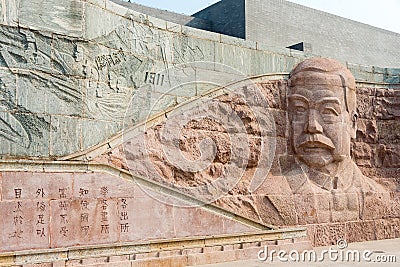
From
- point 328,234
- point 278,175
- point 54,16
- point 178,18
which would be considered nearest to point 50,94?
point 54,16

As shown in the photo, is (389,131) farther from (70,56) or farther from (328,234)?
(70,56)

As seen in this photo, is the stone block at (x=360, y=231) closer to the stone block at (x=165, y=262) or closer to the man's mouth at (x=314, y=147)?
the man's mouth at (x=314, y=147)

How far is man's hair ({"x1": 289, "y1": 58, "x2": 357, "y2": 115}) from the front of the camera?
9.30 m

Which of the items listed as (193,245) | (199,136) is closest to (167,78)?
(199,136)

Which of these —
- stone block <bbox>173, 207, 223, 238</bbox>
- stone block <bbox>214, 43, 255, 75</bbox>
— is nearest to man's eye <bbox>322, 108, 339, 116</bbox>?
stone block <bbox>214, 43, 255, 75</bbox>

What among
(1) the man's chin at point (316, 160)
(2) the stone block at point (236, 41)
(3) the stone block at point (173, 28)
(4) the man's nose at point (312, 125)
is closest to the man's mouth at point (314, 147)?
(1) the man's chin at point (316, 160)

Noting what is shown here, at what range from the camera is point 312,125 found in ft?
29.7

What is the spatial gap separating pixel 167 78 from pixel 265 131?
204 cm

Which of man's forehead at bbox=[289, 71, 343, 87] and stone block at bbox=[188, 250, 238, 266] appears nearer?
stone block at bbox=[188, 250, 238, 266]

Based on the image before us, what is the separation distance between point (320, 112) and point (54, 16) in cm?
478

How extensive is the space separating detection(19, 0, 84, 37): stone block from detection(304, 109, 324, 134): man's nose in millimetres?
4210

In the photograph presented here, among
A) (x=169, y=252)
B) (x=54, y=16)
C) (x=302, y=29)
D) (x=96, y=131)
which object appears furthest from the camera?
(x=302, y=29)

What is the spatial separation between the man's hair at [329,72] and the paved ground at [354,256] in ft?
8.07

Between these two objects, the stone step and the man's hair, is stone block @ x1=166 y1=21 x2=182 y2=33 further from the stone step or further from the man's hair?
the stone step
